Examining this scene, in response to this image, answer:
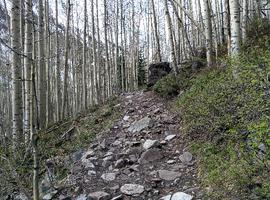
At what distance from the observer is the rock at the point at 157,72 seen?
12.3 metres

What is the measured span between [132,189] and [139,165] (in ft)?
2.90

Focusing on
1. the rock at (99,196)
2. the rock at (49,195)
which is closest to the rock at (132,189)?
the rock at (99,196)

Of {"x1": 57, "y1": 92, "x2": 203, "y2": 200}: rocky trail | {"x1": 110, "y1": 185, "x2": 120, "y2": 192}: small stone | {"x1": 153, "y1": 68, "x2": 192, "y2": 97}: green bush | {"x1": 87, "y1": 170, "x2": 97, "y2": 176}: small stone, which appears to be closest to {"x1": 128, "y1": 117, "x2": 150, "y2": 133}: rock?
{"x1": 57, "y1": 92, "x2": 203, "y2": 200}: rocky trail

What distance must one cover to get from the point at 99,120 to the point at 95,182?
3911 mm

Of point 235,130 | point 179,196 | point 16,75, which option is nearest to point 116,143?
point 16,75

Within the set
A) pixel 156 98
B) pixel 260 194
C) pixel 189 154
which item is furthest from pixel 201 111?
pixel 156 98

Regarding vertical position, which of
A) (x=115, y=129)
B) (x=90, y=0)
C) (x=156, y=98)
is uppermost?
(x=90, y=0)

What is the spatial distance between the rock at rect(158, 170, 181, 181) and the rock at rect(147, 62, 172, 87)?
6726mm

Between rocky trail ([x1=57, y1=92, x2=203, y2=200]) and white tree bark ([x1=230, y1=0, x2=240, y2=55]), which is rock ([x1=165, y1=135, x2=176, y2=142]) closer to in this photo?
rocky trail ([x1=57, y1=92, x2=203, y2=200])

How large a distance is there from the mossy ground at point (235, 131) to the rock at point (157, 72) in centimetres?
499

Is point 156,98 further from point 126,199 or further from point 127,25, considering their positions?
point 127,25

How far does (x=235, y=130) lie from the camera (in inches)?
184

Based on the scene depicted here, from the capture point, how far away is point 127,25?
87.2ft

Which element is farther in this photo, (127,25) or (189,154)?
(127,25)
